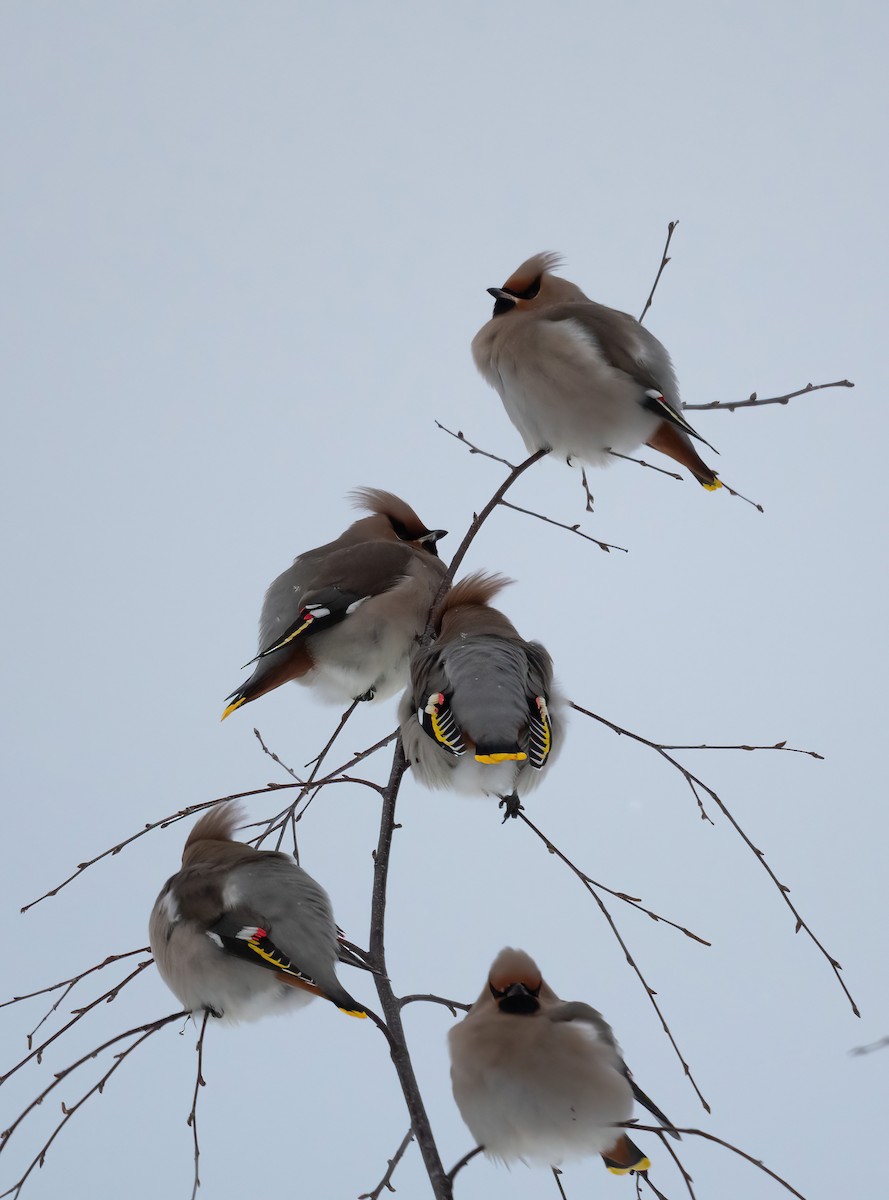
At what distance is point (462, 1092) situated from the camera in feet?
9.07

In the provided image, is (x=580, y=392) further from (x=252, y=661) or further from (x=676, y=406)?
(x=252, y=661)

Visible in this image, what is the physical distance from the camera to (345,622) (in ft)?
12.4

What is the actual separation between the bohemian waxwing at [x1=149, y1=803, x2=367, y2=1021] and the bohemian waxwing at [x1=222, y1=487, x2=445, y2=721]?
0.59 meters

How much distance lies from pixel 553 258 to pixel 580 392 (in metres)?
0.84

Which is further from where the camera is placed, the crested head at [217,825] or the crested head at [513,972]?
the crested head at [217,825]

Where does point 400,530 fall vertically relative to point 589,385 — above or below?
above

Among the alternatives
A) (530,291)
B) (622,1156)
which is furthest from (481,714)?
(530,291)

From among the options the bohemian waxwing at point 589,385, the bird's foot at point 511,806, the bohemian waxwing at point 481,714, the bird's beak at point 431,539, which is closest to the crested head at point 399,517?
the bird's beak at point 431,539

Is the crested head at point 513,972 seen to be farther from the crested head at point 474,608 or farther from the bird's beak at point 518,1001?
the crested head at point 474,608

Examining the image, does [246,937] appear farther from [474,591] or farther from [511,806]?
[474,591]

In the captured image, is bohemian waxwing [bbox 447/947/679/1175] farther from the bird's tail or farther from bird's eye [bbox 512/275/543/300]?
bird's eye [bbox 512/275/543/300]

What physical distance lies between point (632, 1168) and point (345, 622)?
5.53ft

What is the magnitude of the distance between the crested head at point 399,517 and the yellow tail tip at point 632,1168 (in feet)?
6.86

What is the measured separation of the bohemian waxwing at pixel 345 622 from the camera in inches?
148
